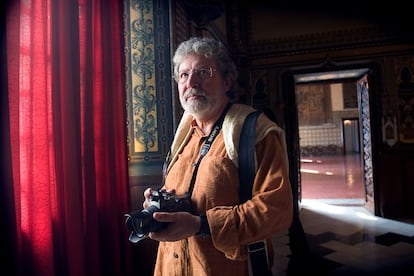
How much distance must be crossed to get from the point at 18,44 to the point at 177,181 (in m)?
0.85

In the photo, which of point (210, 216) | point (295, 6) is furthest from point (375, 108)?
point (210, 216)

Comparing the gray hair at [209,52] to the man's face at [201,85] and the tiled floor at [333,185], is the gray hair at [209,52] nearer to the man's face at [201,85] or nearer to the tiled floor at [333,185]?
the man's face at [201,85]

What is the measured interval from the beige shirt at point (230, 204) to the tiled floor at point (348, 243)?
77.2 inches

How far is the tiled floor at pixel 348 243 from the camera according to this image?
2686 millimetres

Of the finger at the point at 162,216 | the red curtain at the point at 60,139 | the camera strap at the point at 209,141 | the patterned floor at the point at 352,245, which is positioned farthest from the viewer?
the patterned floor at the point at 352,245

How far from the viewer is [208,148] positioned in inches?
39.6

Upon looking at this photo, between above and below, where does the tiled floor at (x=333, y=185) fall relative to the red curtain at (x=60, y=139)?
below

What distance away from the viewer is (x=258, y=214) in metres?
0.84

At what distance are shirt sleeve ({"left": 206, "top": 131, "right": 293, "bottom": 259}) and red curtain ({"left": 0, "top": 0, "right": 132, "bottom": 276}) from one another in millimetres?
837

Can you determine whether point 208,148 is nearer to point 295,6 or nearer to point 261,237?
point 261,237

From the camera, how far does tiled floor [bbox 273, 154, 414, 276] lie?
2.69 m

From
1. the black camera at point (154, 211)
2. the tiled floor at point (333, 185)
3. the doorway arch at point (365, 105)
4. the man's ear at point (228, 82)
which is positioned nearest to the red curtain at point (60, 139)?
the black camera at point (154, 211)

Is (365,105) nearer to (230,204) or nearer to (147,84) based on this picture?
(147,84)

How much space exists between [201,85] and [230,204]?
A: 400 mm
